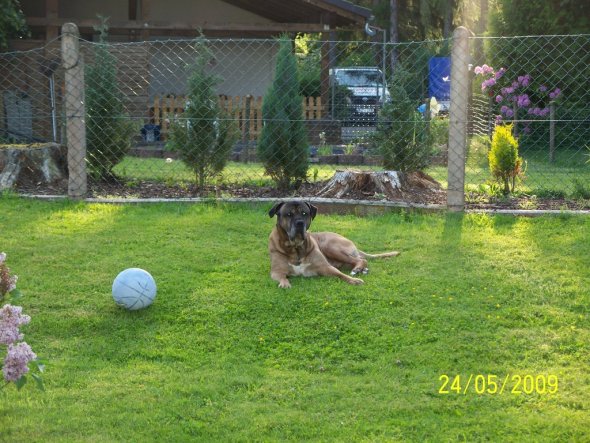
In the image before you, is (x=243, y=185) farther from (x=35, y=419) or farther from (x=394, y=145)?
(x=35, y=419)

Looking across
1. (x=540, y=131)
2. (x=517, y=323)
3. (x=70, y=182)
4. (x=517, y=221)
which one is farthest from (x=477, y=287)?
(x=540, y=131)

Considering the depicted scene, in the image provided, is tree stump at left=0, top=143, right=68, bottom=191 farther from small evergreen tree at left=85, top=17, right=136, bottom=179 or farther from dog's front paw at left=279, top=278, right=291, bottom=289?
dog's front paw at left=279, top=278, right=291, bottom=289

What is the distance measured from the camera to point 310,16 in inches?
791

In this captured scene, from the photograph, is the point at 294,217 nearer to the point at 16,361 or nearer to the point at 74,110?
the point at 16,361

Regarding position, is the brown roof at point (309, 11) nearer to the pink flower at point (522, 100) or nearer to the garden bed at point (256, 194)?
the pink flower at point (522, 100)

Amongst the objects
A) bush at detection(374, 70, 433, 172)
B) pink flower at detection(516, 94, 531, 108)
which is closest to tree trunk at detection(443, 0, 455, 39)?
pink flower at detection(516, 94, 531, 108)

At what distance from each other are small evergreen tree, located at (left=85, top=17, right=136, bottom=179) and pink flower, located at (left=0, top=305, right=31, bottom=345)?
6.21 metres

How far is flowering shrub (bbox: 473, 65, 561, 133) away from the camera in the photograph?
16172 mm

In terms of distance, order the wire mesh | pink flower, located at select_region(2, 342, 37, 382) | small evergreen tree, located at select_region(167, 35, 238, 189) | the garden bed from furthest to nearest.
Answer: the wire mesh
small evergreen tree, located at select_region(167, 35, 238, 189)
the garden bed
pink flower, located at select_region(2, 342, 37, 382)

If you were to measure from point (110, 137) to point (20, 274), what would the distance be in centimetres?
380

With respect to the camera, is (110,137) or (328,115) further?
(328,115)

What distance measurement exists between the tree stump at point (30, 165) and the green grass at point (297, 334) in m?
1.83

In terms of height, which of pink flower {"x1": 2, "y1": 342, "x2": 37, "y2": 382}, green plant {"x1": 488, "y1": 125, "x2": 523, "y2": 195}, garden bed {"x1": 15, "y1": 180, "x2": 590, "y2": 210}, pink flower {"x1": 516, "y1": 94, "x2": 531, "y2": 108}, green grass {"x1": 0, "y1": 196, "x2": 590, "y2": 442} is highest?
pink flower {"x1": 516, "y1": 94, "x2": 531, "y2": 108}

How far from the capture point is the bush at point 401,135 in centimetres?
974
